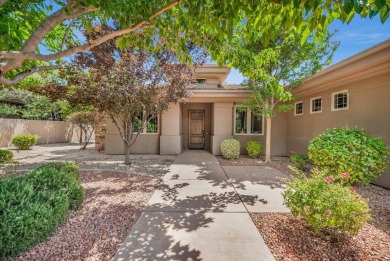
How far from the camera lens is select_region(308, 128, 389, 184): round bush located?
16.8 ft

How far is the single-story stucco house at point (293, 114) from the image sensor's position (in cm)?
567

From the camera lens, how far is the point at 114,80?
649cm

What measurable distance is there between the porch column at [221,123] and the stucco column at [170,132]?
214 centimetres

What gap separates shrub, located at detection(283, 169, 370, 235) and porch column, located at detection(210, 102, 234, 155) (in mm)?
7972

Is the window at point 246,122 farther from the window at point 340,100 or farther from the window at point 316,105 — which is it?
the window at point 340,100

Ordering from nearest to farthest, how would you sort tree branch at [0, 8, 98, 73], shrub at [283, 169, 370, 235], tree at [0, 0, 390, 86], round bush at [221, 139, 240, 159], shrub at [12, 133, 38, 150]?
1. tree at [0, 0, 390, 86]
2. shrub at [283, 169, 370, 235]
3. tree branch at [0, 8, 98, 73]
4. round bush at [221, 139, 240, 159]
5. shrub at [12, 133, 38, 150]

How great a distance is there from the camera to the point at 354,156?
5.23 m

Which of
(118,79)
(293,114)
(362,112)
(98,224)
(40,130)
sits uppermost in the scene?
(118,79)

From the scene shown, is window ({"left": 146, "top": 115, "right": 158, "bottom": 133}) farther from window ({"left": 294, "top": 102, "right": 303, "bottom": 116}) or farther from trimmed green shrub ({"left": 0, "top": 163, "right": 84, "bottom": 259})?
window ({"left": 294, "top": 102, "right": 303, "bottom": 116})

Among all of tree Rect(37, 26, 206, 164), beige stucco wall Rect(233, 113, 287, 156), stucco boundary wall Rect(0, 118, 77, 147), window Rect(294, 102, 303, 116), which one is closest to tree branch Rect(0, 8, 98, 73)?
tree Rect(37, 26, 206, 164)

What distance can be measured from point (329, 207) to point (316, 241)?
22.6 inches

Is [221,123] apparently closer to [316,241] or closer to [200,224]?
[200,224]

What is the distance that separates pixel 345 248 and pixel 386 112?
16.1 feet

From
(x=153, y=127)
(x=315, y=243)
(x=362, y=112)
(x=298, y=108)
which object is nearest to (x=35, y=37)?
(x=315, y=243)
